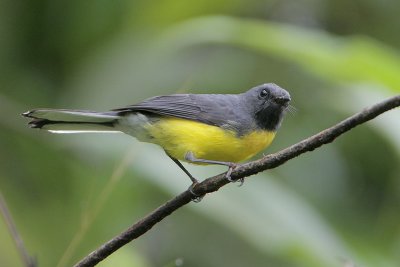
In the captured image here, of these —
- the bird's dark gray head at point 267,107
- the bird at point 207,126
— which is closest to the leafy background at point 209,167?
the bird at point 207,126

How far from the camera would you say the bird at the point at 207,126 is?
3.25 metres

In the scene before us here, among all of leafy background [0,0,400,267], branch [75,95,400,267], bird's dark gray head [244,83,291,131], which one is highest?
branch [75,95,400,267]

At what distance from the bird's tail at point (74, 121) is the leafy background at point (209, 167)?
17.5 inches

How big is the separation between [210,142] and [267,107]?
1.00 ft

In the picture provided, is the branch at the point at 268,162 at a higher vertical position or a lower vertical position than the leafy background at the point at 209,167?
higher

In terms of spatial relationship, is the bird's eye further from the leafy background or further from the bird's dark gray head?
the leafy background

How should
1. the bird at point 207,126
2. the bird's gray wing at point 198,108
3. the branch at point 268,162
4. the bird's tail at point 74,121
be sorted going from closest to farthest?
the branch at point 268,162 → the bird's tail at point 74,121 → the bird at point 207,126 → the bird's gray wing at point 198,108

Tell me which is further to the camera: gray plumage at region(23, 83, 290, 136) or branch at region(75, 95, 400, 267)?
gray plumage at region(23, 83, 290, 136)

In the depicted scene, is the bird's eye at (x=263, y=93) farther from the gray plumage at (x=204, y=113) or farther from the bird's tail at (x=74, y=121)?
the bird's tail at (x=74, y=121)

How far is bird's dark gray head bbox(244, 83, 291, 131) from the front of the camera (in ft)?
10.7

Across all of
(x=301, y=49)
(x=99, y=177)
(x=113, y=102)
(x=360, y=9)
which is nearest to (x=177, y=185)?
(x=99, y=177)

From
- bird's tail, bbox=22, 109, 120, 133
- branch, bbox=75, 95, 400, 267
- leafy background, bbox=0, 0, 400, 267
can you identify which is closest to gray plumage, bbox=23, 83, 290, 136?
bird's tail, bbox=22, 109, 120, 133

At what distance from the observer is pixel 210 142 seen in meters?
3.29

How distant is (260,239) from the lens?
11.5ft
